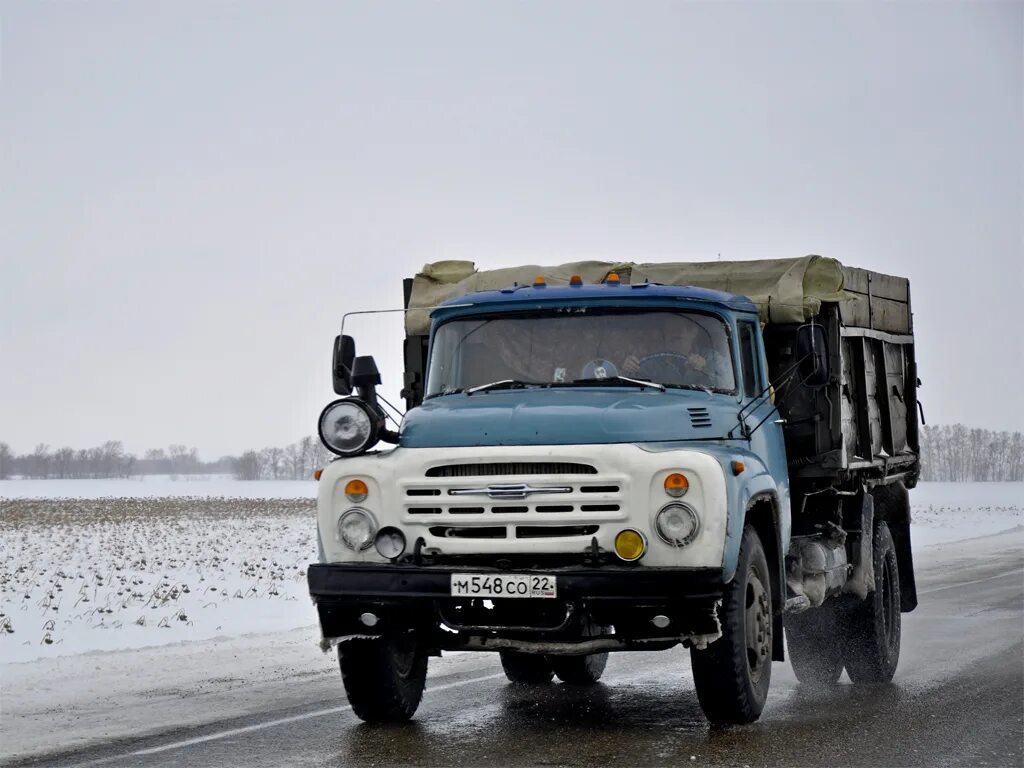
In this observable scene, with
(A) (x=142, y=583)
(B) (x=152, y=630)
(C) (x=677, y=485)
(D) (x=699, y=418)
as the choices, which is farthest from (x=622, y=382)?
(A) (x=142, y=583)

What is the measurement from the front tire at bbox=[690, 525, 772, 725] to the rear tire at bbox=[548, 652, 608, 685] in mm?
2127

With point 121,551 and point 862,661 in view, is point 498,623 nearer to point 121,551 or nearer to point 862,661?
point 862,661

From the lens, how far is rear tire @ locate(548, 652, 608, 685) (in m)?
9.84

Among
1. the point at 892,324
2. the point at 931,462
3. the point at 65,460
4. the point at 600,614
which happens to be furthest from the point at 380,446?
the point at 65,460

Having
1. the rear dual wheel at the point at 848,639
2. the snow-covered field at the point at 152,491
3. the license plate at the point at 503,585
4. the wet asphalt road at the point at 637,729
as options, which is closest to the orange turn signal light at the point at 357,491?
the license plate at the point at 503,585

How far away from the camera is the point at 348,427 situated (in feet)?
25.7

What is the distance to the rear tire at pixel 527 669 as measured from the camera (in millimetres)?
9969

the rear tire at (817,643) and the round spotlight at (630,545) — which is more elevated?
the round spotlight at (630,545)

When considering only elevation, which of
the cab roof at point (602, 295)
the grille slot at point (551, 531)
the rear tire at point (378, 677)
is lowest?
the rear tire at point (378, 677)

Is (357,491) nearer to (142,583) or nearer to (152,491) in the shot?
(142,583)

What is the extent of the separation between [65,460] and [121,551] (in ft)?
604

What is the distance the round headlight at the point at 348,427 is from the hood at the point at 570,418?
0.20 metres

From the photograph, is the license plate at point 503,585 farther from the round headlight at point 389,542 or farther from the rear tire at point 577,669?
the rear tire at point 577,669

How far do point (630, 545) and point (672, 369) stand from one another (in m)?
1.61
